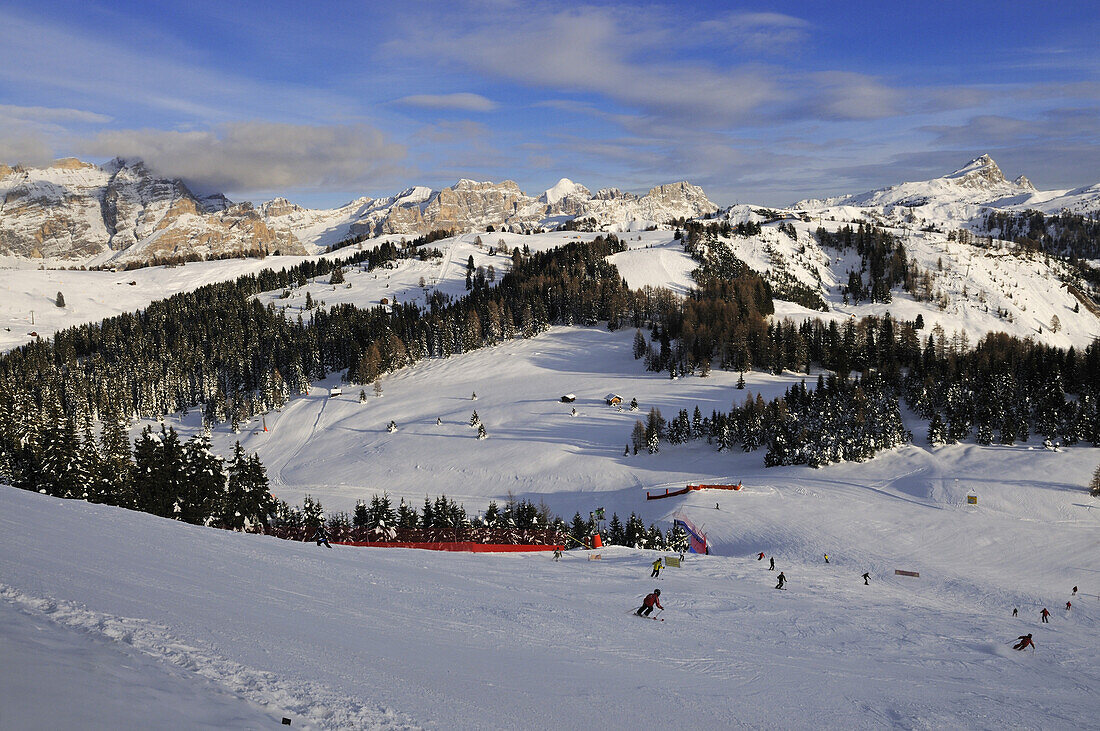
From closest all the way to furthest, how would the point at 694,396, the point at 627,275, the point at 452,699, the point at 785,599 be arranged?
the point at 452,699
the point at 785,599
the point at 694,396
the point at 627,275

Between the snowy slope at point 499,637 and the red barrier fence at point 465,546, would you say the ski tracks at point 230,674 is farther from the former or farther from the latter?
the red barrier fence at point 465,546

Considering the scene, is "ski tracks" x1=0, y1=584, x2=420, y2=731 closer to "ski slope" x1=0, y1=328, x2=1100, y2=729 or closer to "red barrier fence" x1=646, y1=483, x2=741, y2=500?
"ski slope" x1=0, y1=328, x2=1100, y2=729

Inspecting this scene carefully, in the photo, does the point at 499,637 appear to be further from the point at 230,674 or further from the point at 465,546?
the point at 465,546

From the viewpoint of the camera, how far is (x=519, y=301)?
16888cm

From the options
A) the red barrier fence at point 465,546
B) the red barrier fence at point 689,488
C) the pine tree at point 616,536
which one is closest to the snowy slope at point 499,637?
the red barrier fence at point 465,546

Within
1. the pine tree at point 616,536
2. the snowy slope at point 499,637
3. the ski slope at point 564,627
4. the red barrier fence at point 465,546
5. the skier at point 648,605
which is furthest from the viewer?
the pine tree at point 616,536

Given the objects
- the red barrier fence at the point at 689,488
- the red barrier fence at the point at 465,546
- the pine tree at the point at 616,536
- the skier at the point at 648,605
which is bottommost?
the pine tree at the point at 616,536

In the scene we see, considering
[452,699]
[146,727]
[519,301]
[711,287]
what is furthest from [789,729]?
[711,287]

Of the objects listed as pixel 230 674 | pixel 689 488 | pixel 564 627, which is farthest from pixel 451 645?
pixel 689 488

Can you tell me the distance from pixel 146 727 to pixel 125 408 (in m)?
162

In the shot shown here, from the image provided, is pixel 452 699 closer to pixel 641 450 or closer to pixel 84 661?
pixel 84 661

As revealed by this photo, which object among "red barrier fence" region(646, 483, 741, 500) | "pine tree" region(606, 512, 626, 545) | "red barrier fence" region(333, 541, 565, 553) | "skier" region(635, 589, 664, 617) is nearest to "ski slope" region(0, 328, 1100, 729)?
"skier" region(635, 589, 664, 617)

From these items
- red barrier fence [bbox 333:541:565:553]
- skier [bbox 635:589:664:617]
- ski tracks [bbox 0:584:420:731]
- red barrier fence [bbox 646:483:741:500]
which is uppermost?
ski tracks [bbox 0:584:420:731]

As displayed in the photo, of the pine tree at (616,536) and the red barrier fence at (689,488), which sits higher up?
the red barrier fence at (689,488)
